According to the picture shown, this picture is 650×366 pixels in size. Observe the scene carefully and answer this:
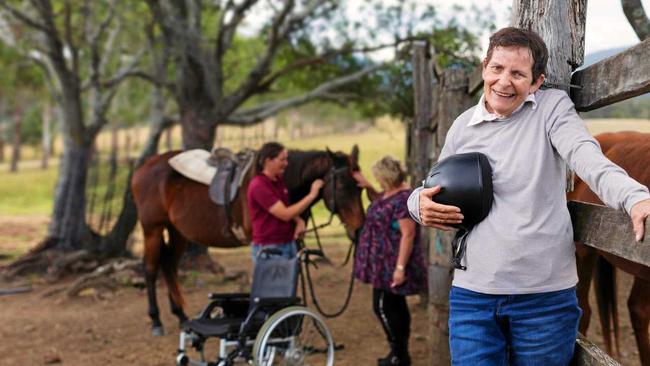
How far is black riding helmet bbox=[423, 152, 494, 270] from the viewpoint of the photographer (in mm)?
2076

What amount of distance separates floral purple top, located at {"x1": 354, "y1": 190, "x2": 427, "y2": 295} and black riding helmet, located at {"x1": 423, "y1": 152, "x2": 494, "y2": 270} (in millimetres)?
2777

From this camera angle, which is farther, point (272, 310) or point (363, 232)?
point (363, 232)

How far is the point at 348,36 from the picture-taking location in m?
12.7

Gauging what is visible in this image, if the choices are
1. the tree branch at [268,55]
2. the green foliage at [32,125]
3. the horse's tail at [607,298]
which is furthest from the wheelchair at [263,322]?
the green foliage at [32,125]

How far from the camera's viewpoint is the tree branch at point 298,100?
11695mm

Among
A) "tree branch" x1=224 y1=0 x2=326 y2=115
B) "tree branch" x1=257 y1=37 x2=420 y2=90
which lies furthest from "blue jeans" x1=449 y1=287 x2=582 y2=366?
"tree branch" x1=224 y1=0 x2=326 y2=115

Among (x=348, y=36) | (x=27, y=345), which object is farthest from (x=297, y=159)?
(x=348, y=36)

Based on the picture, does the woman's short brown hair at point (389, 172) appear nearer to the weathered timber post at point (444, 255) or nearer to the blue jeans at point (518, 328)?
the weathered timber post at point (444, 255)

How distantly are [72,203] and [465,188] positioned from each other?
10.6 m

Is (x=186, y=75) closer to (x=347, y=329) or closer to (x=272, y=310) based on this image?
(x=347, y=329)

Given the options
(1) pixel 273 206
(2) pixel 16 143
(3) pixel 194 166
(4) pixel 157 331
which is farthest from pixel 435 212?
(2) pixel 16 143

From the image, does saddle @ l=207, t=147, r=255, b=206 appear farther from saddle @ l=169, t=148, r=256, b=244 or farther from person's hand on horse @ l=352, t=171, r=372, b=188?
person's hand on horse @ l=352, t=171, r=372, b=188

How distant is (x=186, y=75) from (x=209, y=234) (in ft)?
15.2

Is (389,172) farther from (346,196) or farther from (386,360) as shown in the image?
(386,360)
